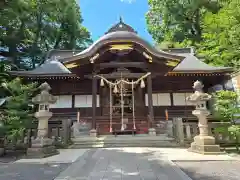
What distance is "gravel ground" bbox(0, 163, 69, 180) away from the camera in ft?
12.3

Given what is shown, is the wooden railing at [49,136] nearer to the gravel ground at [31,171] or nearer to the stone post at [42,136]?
the stone post at [42,136]

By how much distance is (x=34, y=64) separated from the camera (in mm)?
20594

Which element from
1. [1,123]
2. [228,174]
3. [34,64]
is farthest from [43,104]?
[34,64]

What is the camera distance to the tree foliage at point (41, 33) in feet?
56.5

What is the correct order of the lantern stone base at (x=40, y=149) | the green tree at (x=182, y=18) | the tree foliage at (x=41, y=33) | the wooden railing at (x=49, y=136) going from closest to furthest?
the lantern stone base at (x=40, y=149) → the wooden railing at (x=49, y=136) → the tree foliage at (x=41, y=33) → the green tree at (x=182, y=18)

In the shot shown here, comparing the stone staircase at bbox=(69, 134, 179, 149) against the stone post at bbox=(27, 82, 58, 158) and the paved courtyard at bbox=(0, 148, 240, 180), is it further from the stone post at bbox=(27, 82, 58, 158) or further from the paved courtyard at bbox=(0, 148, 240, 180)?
the paved courtyard at bbox=(0, 148, 240, 180)

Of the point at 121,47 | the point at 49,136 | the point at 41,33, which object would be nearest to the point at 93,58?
the point at 121,47

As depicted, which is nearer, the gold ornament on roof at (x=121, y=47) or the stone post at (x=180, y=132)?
the stone post at (x=180, y=132)

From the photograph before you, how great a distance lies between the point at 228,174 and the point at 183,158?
1.43m

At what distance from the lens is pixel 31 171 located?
4219mm

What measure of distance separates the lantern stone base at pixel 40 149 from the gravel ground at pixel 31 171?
2.38 feet

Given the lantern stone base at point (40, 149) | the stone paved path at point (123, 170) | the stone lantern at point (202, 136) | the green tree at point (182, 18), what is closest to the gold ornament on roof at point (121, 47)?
the stone lantern at point (202, 136)

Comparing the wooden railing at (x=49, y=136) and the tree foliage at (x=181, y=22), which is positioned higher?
the tree foliage at (x=181, y=22)

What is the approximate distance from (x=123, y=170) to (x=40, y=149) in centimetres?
313
